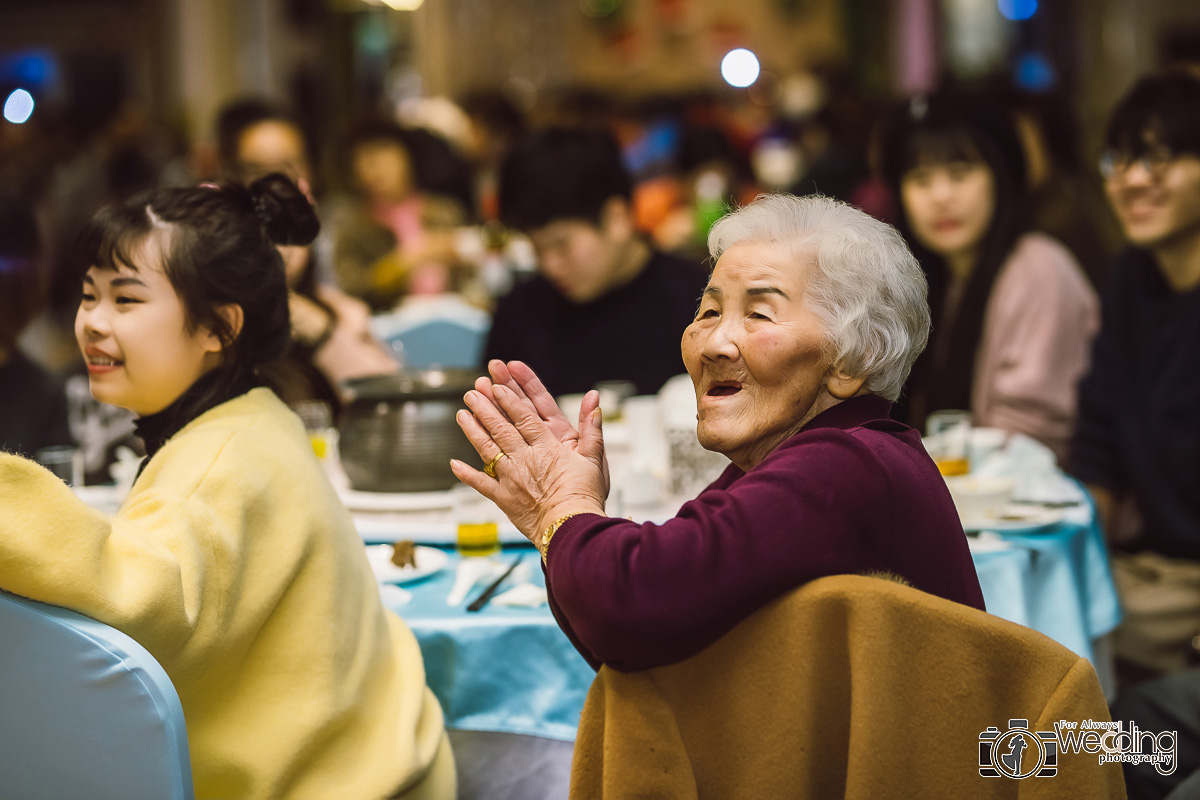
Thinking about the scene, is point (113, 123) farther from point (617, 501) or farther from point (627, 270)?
point (617, 501)

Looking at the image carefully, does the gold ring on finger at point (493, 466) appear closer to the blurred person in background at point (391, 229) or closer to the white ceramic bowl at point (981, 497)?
the white ceramic bowl at point (981, 497)

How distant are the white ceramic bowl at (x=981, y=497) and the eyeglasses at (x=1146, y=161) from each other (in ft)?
3.15

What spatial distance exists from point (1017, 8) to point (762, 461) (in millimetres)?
10938

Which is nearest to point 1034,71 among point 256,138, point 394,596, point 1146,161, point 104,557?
point 256,138

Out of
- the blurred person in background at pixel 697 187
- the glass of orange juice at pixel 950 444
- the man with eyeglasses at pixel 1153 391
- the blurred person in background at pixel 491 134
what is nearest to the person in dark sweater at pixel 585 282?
the glass of orange juice at pixel 950 444

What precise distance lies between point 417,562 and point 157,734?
74 cm

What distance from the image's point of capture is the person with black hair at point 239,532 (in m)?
1.21

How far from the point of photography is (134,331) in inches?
54.1

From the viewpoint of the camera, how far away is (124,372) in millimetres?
1388

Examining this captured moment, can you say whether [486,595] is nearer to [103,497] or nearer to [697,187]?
[103,497]

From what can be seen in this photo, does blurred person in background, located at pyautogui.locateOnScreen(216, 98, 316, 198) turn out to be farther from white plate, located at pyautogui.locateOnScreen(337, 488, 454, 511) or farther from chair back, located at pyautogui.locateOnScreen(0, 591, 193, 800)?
chair back, located at pyautogui.locateOnScreen(0, 591, 193, 800)

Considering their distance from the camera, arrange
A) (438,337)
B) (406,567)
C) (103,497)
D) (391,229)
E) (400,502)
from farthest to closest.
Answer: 1. (391,229)
2. (438,337)
3. (103,497)
4. (400,502)
5. (406,567)

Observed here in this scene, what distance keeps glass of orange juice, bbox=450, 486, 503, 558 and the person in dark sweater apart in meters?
1.18

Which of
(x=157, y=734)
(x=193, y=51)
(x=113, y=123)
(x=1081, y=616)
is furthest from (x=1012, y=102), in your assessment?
(x=193, y=51)
